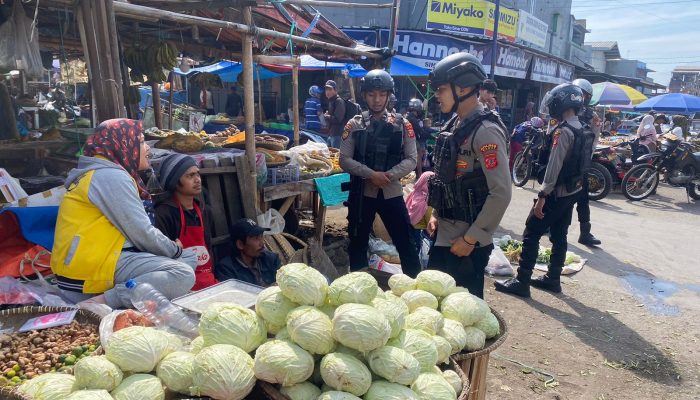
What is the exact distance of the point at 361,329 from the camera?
172cm

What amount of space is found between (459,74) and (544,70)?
19807mm

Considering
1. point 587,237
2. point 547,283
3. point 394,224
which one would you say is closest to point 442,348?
point 394,224

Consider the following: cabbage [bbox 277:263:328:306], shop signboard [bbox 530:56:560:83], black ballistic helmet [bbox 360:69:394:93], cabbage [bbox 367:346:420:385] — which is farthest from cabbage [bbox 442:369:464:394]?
shop signboard [bbox 530:56:560:83]

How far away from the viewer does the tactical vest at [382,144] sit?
4332 millimetres

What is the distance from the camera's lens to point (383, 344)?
1766mm

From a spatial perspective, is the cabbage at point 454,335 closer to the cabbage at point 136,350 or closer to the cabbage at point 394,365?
the cabbage at point 394,365

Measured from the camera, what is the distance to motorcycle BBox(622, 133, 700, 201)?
1068cm

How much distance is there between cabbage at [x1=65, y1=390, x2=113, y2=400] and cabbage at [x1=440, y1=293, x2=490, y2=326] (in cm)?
151

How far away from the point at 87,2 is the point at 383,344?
3.49 m

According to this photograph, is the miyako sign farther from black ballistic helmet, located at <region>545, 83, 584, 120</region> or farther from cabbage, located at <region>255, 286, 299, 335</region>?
cabbage, located at <region>255, 286, 299, 335</region>

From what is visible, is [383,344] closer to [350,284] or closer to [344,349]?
[344,349]

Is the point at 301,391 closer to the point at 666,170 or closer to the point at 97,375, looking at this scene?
the point at 97,375

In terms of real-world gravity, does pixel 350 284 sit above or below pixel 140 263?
above

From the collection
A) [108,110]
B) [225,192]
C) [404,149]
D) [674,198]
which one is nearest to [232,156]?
[225,192]
